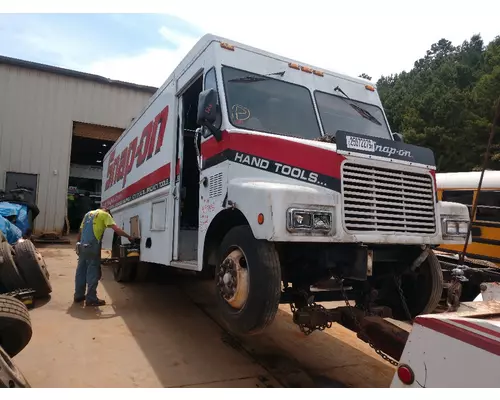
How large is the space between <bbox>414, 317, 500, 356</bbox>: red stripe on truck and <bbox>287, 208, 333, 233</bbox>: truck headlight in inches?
43.6

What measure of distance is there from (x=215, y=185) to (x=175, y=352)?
1841 mm

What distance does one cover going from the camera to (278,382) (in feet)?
12.8

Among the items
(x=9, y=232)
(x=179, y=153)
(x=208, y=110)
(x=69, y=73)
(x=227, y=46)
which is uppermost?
(x=69, y=73)

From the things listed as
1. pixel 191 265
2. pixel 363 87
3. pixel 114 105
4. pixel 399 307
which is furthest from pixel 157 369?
pixel 114 105

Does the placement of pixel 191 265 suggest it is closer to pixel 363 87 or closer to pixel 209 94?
pixel 209 94

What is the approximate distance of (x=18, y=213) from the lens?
1095 centimetres

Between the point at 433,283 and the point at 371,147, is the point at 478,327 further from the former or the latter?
the point at 433,283

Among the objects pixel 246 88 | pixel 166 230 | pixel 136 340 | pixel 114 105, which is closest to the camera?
pixel 246 88

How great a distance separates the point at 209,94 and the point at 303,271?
188cm

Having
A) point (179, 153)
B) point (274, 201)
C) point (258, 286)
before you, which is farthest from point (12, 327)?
point (179, 153)

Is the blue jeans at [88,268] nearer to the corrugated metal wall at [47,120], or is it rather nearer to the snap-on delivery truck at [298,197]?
the snap-on delivery truck at [298,197]

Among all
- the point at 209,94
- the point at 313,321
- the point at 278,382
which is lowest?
the point at 278,382

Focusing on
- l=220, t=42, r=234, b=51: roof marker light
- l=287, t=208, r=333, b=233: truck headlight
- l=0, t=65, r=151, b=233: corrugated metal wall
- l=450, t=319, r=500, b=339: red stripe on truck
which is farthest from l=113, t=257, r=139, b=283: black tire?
l=0, t=65, r=151, b=233: corrugated metal wall

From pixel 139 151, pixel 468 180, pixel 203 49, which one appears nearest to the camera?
pixel 203 49
